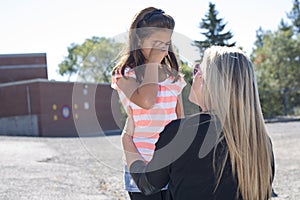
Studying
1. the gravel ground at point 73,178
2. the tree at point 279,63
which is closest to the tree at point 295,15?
the tree at point 279,63

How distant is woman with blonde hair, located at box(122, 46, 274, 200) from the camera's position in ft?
6.05

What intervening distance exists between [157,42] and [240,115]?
0.68 m

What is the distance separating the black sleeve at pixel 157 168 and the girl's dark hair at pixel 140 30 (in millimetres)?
450

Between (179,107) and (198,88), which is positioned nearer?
(198,88)

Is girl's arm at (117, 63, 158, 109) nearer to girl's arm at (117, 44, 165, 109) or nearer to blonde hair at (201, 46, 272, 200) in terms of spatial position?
girl's arm at (117, 44, 165, 109)

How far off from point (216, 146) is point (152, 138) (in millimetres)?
544

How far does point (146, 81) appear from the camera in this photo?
2.21 meters

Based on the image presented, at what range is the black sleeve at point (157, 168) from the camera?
1.86 m

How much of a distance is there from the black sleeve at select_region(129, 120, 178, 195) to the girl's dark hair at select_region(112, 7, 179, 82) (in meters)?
0.45

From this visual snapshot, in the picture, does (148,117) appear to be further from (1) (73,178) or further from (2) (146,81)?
(1) (73,178)

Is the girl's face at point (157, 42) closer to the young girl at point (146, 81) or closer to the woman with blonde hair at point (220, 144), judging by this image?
the young girl at point (146, 81)

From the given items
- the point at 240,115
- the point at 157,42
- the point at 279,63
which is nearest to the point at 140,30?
the point at 157,42

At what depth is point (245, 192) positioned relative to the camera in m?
1.89

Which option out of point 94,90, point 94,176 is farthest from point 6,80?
point 94,90
